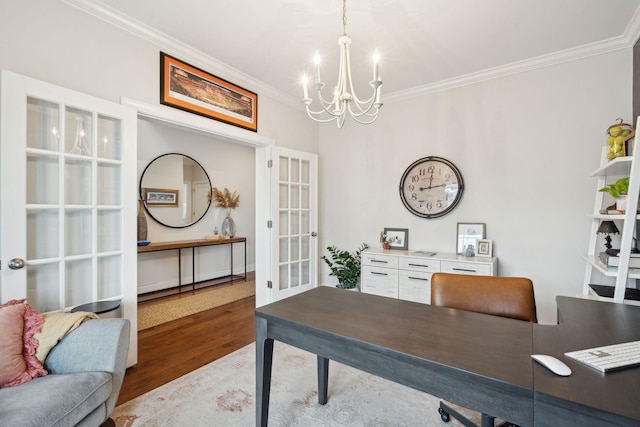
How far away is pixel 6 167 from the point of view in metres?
1.69

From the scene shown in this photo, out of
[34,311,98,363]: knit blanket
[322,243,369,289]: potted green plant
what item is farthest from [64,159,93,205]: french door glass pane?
[322,243,369,289]: potted green plant

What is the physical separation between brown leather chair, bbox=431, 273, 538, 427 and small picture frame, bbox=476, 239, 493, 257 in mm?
1500

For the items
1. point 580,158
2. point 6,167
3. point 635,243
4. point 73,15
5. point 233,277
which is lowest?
point 233,277

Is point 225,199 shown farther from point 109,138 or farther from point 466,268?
point 466,268

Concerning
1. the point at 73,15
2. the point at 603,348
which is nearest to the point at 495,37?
the point at 603,348

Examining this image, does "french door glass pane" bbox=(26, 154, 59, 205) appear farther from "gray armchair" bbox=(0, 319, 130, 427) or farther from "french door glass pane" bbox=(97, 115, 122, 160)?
"gray armchair" bbox=(0, 319, 130, 427)

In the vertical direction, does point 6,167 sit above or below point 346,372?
above

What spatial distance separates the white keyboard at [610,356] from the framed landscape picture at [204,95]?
299 centimetres

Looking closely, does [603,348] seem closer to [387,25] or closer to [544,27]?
[387,25]

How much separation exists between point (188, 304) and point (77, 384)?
274 cm

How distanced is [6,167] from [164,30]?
148 cm

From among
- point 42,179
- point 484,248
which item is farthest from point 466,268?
point 42,179

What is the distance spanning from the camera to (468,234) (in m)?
3.19

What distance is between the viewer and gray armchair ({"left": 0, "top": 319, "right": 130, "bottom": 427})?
117 centimetres
